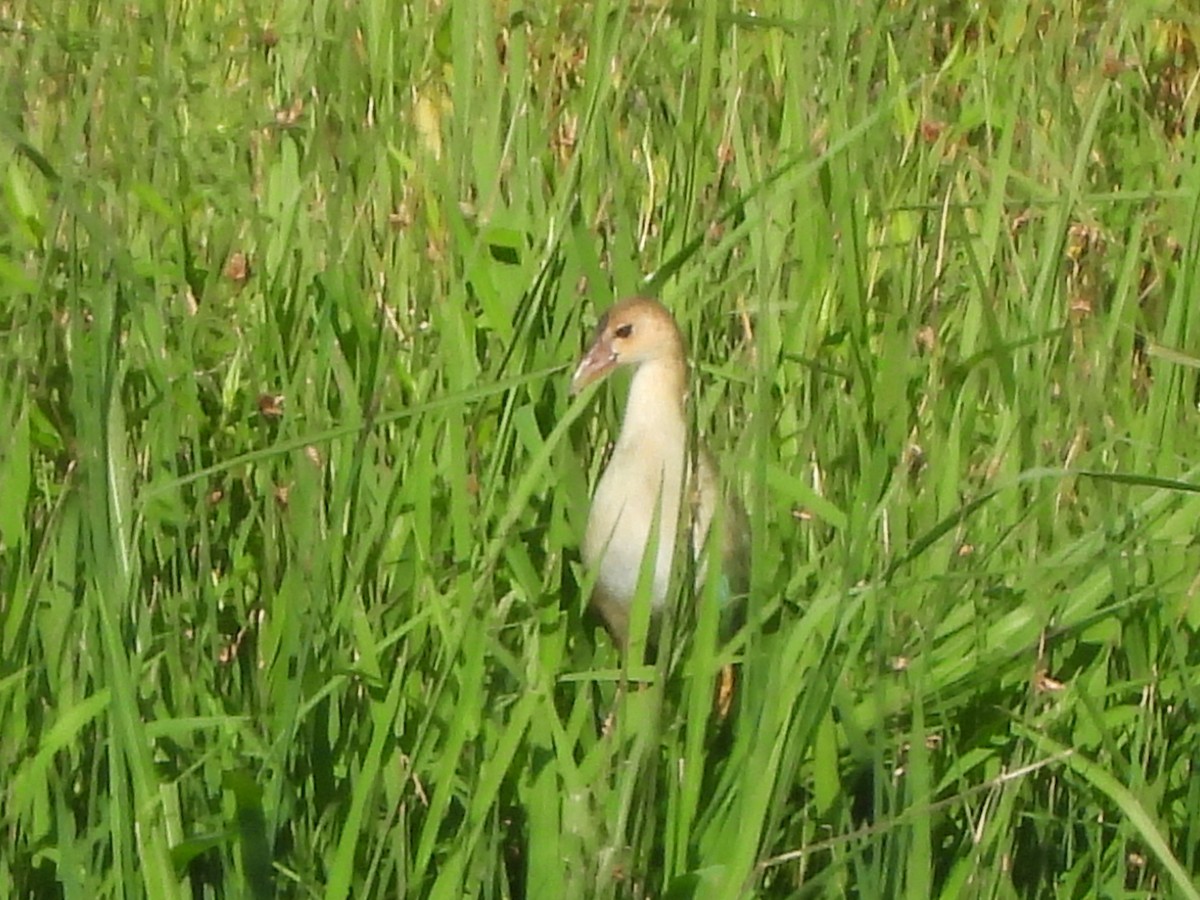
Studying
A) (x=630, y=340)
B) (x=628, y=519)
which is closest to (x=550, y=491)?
(x=628, y=519)

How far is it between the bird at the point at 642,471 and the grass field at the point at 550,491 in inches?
1.8

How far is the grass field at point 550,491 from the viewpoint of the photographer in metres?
1.86

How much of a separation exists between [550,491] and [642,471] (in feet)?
0.52

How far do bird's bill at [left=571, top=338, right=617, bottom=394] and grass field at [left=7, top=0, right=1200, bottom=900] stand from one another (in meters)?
0.05

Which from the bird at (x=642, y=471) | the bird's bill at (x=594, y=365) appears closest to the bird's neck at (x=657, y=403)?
the bird at (x=642, y=471)

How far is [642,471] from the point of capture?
101 inches

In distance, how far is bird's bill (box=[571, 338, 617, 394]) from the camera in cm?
250

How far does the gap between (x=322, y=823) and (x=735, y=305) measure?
1.09m

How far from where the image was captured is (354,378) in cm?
233

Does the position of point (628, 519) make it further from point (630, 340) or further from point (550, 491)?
point (630, 340)

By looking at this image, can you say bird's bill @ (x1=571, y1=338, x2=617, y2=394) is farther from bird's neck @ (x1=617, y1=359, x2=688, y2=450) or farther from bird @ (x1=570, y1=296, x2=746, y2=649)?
bird's neck @ (x1=617, y1=359, x2=688, y2=450)

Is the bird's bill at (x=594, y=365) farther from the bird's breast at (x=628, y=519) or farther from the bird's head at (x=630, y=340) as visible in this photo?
the bird's breast at (x=628, y=519)

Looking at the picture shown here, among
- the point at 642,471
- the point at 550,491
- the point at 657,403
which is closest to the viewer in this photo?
the point at 550,491

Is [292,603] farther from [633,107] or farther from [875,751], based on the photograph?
[633,107]
